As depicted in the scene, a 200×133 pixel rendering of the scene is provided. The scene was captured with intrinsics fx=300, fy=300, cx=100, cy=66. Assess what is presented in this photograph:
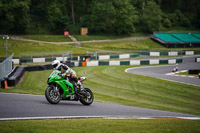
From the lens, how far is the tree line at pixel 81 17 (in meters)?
64.4

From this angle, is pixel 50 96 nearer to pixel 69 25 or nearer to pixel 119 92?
pixel 119 92

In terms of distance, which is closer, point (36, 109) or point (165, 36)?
point (36, 109)

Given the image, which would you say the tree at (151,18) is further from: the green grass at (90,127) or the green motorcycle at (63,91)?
the green grass at (90,127)

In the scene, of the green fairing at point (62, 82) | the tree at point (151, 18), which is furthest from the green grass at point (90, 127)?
the tree at point (151, 18)

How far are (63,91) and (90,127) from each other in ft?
13.2

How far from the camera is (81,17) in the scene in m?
74.7

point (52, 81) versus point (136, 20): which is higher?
point (136, 20)

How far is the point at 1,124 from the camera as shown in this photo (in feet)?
24.5

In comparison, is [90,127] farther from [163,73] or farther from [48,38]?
[48,38]

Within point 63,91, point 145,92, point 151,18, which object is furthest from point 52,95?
point 151,18

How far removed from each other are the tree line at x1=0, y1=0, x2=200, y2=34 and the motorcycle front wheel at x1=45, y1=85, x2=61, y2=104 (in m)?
54.5

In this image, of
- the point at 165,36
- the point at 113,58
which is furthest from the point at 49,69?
the point at 165,36

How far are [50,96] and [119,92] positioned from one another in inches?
306

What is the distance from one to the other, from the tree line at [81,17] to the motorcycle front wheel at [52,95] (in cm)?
5446
